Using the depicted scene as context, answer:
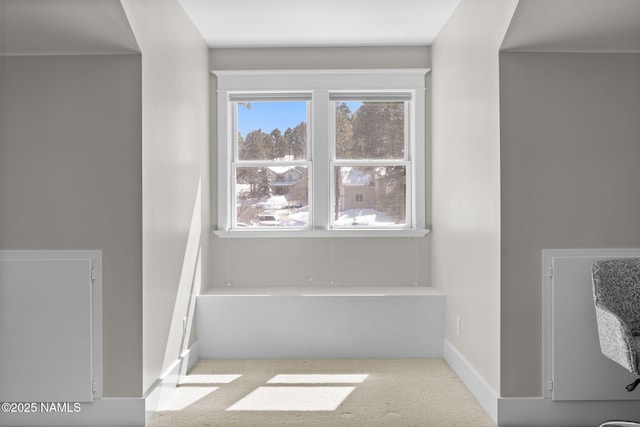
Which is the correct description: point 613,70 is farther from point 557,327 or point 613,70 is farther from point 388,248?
point 388,248

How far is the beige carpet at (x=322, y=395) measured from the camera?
11.0 feet

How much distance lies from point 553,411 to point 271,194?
3000 millimetres

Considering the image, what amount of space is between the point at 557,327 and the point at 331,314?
1.92 metres

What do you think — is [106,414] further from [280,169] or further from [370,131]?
[370,131]

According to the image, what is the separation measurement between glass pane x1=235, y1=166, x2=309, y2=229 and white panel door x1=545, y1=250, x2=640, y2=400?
254cm

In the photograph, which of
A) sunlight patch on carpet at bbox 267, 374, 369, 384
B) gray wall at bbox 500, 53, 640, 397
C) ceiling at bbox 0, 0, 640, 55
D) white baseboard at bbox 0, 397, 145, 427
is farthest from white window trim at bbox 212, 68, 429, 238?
white baseboard at bbox 0, 397, 145, 427

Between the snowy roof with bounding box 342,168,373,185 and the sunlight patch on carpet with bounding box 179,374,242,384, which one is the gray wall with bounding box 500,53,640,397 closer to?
the sunlight patch on carpet with bounding box 179,374,242,384

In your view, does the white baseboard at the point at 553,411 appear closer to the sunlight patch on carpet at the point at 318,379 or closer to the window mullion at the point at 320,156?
the sunlight patch on carpet at the point at 318,379

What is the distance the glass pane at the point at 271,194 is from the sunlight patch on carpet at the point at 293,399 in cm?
175

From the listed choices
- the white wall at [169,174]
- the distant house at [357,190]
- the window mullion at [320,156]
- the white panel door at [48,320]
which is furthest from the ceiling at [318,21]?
the white panel door at [48,320]

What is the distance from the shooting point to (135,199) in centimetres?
320

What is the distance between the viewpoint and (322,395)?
3816mm

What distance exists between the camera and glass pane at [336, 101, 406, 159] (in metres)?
5.25

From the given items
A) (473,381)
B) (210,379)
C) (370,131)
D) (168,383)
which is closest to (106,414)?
(168,383)
